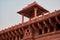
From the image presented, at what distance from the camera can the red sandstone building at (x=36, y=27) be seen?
52.0 ft

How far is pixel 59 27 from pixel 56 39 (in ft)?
4.11

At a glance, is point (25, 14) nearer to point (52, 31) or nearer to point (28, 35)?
point (28, 35)

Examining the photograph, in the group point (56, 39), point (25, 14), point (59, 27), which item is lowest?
point (56, 39)

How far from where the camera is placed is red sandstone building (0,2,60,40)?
52.0 ft

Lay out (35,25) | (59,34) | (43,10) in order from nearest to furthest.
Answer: (59,34)
(35,25)
(43,10)

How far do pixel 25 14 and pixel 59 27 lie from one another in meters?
4.95

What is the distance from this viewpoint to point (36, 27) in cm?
1755

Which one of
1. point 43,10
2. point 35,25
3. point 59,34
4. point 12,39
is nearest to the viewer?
point 59,34

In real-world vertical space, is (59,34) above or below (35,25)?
below

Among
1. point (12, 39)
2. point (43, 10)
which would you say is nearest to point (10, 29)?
point (12, 39)

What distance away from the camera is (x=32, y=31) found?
1784 cm

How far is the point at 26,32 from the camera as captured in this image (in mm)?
18188

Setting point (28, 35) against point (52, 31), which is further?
point (28, 35)

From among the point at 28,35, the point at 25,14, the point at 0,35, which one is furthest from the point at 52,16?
the point at 0,35
